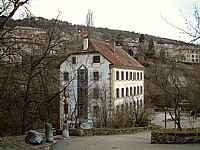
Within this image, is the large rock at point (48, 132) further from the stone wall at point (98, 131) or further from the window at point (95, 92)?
the window at point (95, 92)

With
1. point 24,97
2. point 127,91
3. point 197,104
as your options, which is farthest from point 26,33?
point 127,91

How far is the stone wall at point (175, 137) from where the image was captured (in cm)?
1374

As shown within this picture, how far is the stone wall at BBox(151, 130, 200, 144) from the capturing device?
13742 millimetres

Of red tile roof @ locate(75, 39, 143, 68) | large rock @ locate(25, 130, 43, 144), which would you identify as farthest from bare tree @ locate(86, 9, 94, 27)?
large rock @ locate(25, 130, 43, 144)

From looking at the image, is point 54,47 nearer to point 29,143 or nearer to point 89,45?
point 29,143

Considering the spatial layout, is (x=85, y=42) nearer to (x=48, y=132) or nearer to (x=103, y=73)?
(x=103, y=73)

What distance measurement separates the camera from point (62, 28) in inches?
682

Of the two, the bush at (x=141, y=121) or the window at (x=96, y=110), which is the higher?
the window at (x=96, y=110)

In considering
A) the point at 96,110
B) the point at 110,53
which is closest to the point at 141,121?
the point at 96,110

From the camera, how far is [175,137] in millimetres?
13938

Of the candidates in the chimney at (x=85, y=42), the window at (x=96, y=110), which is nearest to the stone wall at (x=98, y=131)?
the window at (x=96, y=110)

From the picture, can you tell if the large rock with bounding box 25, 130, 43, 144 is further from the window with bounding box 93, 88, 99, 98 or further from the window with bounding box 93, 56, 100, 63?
the window with bounding box 93, 56, 100, 63

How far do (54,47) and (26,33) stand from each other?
2270 millimetres

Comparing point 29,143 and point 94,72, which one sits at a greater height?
point 94,72
